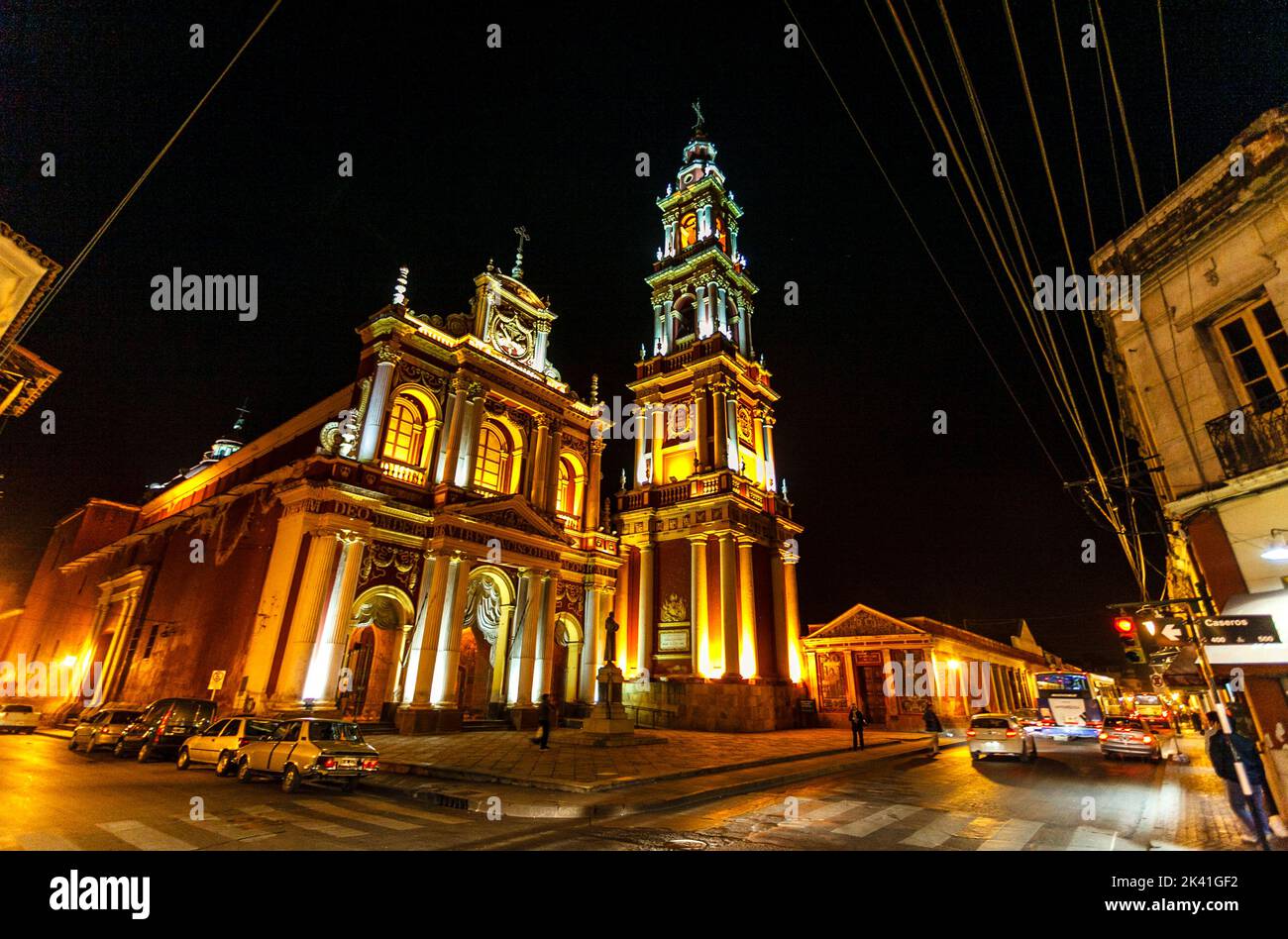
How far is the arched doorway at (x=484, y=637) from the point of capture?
2320 cm

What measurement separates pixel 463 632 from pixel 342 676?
16.9 ft

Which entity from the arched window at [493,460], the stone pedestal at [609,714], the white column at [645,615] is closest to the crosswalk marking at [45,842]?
the stone pedestal at [609,714]

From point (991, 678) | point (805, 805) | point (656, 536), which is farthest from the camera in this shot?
point (991, 678)

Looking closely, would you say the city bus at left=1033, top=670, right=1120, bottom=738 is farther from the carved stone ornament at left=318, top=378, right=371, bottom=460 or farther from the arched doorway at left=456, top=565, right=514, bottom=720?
the carved stone ornament at left=318, top=378, right=371, bottom=460

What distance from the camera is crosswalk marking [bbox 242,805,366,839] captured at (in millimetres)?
6620

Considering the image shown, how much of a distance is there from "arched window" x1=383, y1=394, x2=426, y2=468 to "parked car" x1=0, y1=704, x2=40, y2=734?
680 inches

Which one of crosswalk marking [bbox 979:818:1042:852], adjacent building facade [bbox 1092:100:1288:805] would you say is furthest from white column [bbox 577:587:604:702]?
adjacent building facade [bbox 1092:100:1288:805]

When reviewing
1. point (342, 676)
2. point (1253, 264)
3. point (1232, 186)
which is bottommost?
point (342, 676)

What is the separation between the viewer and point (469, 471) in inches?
925

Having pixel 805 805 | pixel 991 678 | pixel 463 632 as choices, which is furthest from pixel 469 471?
pixel 991 678

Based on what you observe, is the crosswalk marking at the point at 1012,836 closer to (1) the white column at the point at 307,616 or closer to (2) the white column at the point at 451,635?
(2) the white column at the point at 451,635

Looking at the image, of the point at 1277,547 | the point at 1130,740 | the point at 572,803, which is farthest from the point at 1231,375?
the point at 1130,740
